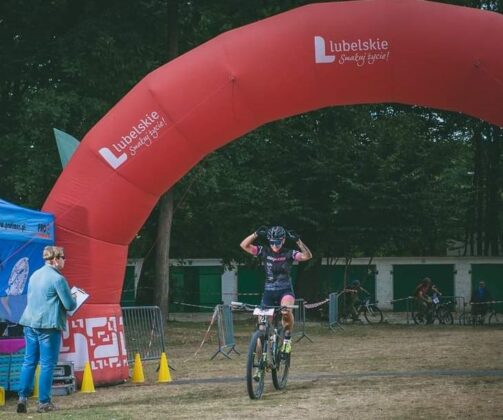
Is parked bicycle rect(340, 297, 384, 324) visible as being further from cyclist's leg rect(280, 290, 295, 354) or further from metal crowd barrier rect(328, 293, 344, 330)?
cyclist's leg rect(280, 290, 295, 354)

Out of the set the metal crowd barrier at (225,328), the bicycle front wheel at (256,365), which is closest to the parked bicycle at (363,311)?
the metal crowd barrier at (225,328)

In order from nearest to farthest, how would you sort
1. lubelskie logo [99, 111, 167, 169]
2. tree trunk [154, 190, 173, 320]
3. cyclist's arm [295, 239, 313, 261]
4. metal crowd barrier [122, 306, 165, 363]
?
1. cyclist's arm [295, 239, 313, 261]
2. lubelskie logo [99, 111, 167, 169]
3. metal crowd barrier [122, 306, 165, 363]
4. tree trunk [154, 190, 173, 320]

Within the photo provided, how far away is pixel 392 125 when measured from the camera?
34.2 meters

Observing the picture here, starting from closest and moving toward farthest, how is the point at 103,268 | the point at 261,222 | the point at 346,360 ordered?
the point at 103,268 → the point at 346,360 → the point at 261,222

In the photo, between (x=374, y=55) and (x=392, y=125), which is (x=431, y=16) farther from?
(x=392, y=125)

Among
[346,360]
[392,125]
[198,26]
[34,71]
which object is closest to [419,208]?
[392,125]

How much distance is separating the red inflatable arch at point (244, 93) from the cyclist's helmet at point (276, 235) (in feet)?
5.21

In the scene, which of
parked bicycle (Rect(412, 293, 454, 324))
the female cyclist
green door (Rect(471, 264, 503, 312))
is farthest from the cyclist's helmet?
green door (Rect(471, 264, 503, 312))

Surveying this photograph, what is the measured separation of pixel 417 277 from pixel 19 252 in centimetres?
3678

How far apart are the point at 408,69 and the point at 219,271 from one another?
3615 centimetres

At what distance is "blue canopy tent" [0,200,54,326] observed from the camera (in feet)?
41.1

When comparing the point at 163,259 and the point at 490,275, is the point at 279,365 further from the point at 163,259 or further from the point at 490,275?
the point at 490,275

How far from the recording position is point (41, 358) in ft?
37.7

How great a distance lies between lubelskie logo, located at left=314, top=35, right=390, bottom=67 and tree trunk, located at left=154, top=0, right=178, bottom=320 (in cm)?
1143
